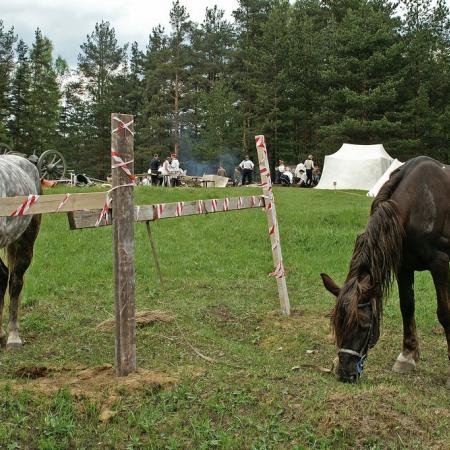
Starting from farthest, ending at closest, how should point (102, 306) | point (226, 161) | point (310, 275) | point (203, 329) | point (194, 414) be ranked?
point (226, 161) < point (310, 275) < point (102, 306) < point (203, 329) < point (194, 414)

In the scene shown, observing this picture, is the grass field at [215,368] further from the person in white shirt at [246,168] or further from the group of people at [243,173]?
the person in white shirt at [246,168]

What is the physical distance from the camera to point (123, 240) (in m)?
3.93

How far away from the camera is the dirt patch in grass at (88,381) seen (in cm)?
364

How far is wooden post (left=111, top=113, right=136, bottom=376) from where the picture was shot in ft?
12.9

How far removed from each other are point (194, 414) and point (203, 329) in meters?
2.32

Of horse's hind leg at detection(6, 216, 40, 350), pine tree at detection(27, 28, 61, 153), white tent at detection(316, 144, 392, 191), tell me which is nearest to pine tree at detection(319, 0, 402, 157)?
white tent at detection(316, 144, 392, 191)

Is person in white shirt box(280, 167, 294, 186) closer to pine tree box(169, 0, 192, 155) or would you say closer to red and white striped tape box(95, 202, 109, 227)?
pine tree box(169, 0, 192, 155)

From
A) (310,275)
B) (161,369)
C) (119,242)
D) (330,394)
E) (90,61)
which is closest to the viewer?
(330,394)

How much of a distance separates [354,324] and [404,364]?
113cm

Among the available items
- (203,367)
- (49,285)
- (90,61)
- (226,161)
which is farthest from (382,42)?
(203,367)

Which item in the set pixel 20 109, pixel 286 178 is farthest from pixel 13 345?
pixel 20 109

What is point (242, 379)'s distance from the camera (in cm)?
396

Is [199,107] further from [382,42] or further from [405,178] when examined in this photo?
[405,178]

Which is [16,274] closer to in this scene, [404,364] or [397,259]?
[397,259]
